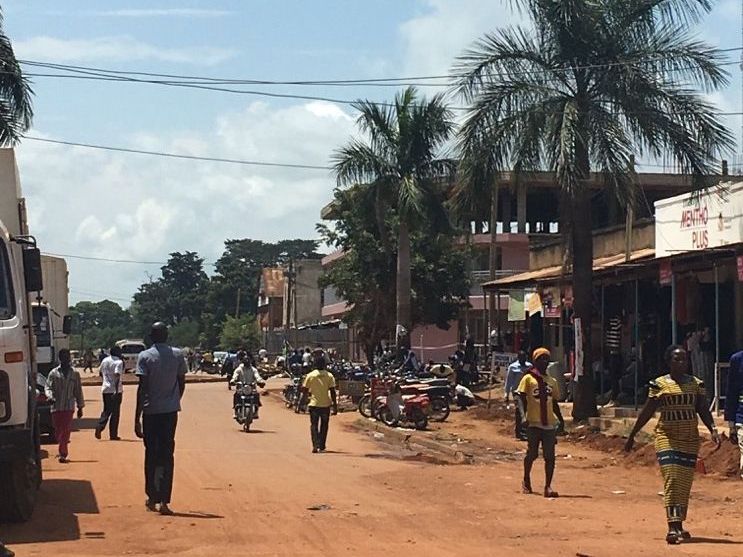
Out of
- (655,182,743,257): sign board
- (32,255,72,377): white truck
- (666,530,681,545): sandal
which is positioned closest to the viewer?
(666,530,681,545): sandal

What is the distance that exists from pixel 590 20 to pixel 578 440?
8.31 meters

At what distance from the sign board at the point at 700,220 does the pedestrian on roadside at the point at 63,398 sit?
40.6ft

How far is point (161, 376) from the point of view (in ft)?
39.0

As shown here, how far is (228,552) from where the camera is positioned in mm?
9586

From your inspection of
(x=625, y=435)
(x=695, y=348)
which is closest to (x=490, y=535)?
(x=625, y=435)

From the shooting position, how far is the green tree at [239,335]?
296 feet

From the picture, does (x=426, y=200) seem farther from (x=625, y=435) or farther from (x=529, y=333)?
(x=625, y=435)

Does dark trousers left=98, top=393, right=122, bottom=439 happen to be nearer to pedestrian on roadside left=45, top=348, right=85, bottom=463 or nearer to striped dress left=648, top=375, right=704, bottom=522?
pedestrian on roadside left=45, top=348, right=85, bottom=463

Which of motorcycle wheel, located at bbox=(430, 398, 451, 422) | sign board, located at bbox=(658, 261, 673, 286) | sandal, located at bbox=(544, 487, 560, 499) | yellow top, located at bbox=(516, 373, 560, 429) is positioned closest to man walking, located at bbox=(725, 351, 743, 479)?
yellow top, located at bbox=(516, 373, 560, 429)

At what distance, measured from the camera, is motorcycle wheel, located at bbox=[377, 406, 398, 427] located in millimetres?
26391

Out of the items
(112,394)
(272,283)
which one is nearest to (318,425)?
(112,394)

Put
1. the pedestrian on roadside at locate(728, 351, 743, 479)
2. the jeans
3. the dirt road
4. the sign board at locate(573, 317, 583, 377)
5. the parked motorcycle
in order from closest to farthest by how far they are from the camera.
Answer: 1. the dirt road
2. the pedestrian on roadside at locate(728, 351, 743, 479)
3. the jeans
4. the sign board at locate(573, 317, 583, 377)
5. the parked motorcycle

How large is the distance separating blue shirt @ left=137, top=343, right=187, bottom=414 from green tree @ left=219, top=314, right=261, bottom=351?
76.6 metres

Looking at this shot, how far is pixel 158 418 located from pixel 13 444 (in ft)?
6.68
